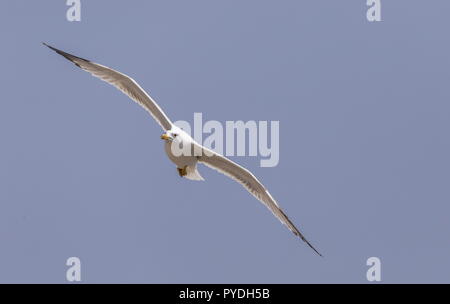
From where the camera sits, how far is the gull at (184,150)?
11391 mm

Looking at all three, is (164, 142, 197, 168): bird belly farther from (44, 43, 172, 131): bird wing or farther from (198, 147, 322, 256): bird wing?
(44, 43, 172, 131): bird wing

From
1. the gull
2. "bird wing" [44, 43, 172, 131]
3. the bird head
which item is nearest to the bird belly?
the gull

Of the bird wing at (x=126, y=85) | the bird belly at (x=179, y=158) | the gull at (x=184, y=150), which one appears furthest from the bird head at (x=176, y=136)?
the bird wing at (x=126, y=85)

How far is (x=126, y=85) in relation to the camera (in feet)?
39.3

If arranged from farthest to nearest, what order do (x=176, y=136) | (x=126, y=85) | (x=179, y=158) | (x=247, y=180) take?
(x=247, y=180) → (x=126, y=85) → (x=179, y=158) → (x=176, y=136)

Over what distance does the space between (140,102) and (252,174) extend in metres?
2.21

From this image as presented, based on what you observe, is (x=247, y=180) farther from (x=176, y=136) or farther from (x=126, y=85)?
→ (x=126, y=85)

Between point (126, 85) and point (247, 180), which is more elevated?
point (126, 85)

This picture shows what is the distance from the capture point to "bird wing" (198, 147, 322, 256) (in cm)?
1194

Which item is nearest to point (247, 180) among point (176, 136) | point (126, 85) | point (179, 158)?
point (179, 158)

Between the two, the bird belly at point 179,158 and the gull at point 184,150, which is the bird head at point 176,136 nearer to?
the gull at point 184,150

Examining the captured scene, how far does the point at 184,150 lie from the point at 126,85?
5.18 ft
